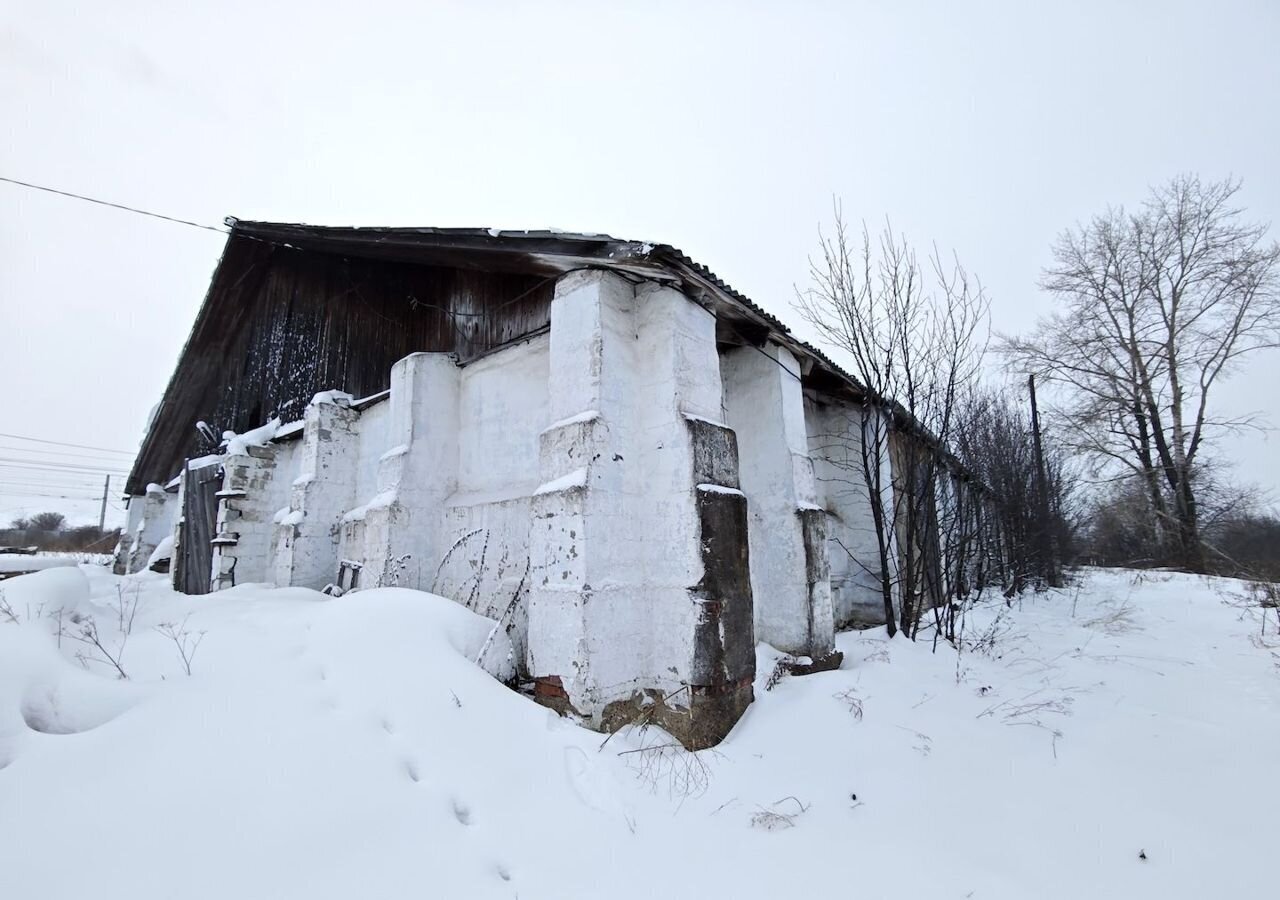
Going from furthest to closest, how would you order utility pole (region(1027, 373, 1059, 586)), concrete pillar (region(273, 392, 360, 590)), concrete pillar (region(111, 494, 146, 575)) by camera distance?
concrete pillar (region(111, 494, 146, 575)) < utility pole (region(1027, 373, 1059, 586)) < concrete pillar (region(273, 392, 360, 590))

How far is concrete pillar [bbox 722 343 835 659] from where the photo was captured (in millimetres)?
5980

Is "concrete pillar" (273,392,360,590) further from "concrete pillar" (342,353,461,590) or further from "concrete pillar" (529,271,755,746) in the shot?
"concrete pillar" (529,271,755,746)

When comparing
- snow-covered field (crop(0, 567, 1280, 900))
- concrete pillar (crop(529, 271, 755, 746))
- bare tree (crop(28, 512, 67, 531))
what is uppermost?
bare tree (crop(28, 512, 67, 531))

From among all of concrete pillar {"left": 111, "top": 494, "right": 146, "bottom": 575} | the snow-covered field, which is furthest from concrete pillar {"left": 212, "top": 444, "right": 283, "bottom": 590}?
concrete pillar {"left": 111, "top": 494, "right": 146, "bottom": 575}

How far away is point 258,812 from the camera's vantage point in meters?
2.28

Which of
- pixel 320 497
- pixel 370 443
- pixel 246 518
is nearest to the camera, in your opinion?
pixel 320 497

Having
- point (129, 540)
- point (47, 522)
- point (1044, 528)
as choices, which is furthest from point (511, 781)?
point (47, 522)

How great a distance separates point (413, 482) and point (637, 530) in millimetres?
3532

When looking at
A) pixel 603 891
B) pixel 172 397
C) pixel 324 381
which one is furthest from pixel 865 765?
pixel 172 397

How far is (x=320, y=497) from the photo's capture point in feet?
28.5

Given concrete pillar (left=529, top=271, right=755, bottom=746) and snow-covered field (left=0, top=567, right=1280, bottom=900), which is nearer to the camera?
snow-covered field (left=0, top=567, right=1280, bottom=900)

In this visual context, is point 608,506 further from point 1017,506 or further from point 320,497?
point 1017,506

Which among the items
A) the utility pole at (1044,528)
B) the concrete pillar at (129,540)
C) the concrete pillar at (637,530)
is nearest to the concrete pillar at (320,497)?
the concrete pillar at (637,530)

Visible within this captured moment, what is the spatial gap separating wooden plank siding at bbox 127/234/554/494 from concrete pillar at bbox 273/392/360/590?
659 mm
